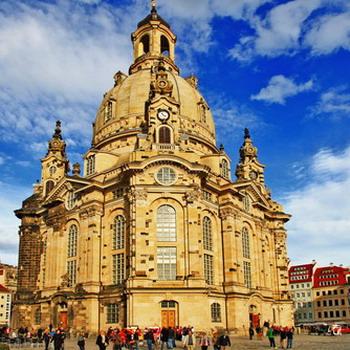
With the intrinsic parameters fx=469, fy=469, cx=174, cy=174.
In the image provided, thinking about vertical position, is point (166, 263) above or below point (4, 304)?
above

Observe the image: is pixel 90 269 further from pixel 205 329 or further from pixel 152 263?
pixel 205 329

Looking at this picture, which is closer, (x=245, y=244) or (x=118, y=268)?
(x=118, y=268)

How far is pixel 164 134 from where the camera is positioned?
56312 mm

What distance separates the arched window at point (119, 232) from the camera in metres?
52.7

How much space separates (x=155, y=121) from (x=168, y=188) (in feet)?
32.7

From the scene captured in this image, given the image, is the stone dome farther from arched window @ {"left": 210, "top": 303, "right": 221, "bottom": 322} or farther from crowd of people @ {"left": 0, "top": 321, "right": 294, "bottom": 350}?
crowd of people @ {"left": 0, "top": 321, "right": 294, "bottom": 350}

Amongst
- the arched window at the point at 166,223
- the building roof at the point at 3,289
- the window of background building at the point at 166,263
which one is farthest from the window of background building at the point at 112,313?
the building roof at the point at 3,289

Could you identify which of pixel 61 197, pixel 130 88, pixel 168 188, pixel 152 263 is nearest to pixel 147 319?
pixel 152 263

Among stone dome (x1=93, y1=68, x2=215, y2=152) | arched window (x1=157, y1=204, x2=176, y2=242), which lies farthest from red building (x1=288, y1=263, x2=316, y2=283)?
arched window (x1=157, y1=204, x2=176, y2=242)

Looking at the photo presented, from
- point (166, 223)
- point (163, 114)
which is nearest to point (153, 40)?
point (163, 114)

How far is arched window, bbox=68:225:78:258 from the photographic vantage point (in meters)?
57.4

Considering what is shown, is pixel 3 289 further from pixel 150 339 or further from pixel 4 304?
pixel 150 339

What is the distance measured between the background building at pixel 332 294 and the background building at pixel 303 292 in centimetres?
148

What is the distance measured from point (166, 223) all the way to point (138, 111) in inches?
862
